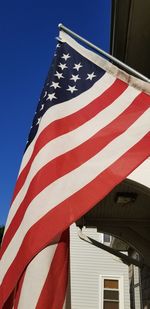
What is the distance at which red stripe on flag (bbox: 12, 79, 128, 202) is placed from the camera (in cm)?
290

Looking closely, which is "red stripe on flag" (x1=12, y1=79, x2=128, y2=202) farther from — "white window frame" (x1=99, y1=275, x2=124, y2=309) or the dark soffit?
"white window frame" (x1=99, y1=275, x2=124, y2=309)

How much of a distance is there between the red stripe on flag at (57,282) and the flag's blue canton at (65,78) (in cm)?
98

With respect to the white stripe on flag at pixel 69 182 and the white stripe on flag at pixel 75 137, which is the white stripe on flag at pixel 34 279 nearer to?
the white stripe on flag at pixel 69 182

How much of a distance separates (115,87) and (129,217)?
4.35 metres

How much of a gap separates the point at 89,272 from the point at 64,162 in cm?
1352

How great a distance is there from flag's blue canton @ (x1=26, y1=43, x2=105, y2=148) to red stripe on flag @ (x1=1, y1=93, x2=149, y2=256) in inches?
16.9

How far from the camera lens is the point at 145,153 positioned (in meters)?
2.78

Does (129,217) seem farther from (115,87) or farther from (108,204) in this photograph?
(115,87)

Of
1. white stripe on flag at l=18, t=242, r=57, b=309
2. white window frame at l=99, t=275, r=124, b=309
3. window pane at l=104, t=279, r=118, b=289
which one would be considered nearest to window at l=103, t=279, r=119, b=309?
window pane at l=104, t=279, r=118, b=289

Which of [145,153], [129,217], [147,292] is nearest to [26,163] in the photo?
[145,153]

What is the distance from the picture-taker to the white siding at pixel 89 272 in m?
15.0

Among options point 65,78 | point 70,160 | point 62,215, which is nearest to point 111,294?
point 65,78

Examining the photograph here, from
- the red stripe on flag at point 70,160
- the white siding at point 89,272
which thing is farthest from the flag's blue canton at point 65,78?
the white siding at point 89,272

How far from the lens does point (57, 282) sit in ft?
7.85
